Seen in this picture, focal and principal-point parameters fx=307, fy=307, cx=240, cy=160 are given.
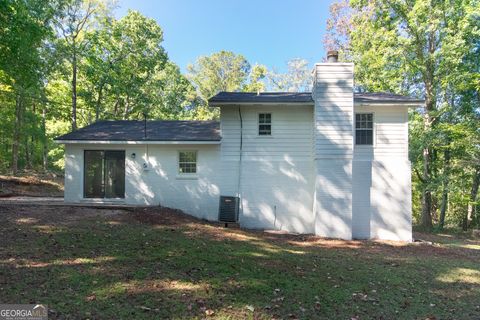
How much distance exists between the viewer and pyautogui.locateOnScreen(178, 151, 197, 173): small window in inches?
471

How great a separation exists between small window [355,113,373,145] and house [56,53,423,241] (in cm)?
3

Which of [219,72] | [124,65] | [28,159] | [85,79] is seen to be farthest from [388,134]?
[219,72]

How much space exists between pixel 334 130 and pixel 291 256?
5.03m

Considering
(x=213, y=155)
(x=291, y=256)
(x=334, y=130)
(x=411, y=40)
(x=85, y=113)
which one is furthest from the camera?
(x=85, y=113)

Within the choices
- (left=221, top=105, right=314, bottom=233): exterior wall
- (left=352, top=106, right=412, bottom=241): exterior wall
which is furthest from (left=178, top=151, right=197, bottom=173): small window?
(left=352, top=106, right=412, bottom=241): exterior wall

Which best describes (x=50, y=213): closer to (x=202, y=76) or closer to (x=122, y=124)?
(x=122, y=124)

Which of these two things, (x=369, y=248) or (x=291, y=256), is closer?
(x=291, y=256)

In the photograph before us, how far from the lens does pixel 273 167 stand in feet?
37.7

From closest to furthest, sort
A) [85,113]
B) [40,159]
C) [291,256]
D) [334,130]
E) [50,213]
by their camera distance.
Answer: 1. [291,256]
2. [50,213]
3. [334,130]
4. [85,113]
5. [40,159]

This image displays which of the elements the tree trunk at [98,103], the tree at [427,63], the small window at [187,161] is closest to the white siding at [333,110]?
the small window at [187,161]

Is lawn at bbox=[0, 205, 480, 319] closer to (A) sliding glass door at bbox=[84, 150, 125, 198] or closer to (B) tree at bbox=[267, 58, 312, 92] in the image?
(A) sliding glass door at bbox=[84, 150, 125, 198]

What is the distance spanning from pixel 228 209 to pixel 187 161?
2.50 metres

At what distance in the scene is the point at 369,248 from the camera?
914 cm

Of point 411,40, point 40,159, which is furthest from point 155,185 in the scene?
point 40,159
